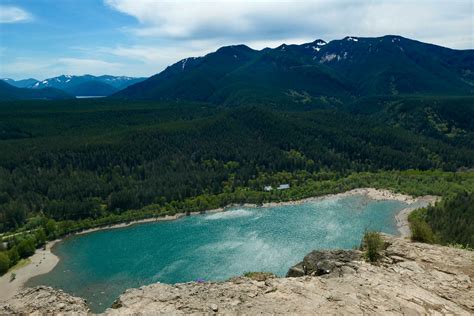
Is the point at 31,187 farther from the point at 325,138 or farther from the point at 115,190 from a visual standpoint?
the point at 325,138

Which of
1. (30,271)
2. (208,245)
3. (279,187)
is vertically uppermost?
(279,187)

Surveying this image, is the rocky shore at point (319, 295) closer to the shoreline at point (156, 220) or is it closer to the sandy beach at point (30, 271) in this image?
the shoreline at point (156, 220)

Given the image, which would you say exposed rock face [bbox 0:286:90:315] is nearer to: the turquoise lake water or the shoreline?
the shoreline

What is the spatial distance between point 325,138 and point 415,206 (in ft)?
285

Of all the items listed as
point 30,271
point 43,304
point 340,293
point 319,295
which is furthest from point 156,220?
point 340,293

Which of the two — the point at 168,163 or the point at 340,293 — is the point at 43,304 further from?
the point at 168,163

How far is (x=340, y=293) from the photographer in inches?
677

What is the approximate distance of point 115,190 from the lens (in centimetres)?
13538

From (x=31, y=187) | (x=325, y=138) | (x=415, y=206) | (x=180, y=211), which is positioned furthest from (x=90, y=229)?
(x=325, y=138)

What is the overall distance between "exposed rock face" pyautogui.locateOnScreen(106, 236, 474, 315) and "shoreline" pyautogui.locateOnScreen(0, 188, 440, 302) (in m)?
44.4

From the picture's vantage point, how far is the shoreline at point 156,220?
253 ft

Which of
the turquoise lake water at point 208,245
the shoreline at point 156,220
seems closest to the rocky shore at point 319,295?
the shoreline at point 156,220

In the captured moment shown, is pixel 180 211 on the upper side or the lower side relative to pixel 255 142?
lower

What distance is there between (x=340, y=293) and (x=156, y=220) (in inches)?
4051
